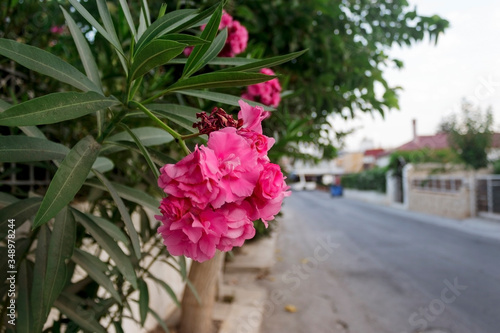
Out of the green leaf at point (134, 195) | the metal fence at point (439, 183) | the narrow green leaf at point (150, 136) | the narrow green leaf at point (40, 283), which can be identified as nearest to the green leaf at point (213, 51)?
the narrow green leaf at point (150, 136)

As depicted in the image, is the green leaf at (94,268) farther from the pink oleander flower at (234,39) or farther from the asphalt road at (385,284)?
the asphalt road at (385,284)

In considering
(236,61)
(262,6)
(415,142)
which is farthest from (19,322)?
(415,142)

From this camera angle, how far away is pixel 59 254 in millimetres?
807

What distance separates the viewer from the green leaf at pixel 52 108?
53 cm

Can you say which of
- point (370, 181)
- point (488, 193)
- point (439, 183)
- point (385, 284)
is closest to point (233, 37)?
point (385, 284)

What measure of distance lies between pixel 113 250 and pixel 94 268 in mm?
188

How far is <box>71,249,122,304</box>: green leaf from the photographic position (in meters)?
1.02

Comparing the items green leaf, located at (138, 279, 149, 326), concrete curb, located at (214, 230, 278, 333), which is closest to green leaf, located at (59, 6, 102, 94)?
green leaf, located at (138, 279, 149, 326)

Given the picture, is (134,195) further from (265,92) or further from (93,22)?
(265,92)

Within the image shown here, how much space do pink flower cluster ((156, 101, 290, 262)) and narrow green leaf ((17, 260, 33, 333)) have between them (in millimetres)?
610

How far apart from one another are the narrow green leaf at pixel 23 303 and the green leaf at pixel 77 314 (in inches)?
4.1

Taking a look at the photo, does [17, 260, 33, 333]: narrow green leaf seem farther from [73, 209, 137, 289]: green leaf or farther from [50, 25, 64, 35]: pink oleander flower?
[50, 25, 64, 35]: pink oleander flower

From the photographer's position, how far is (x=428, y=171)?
17.4 metres

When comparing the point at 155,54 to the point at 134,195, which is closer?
the point at 155,54
